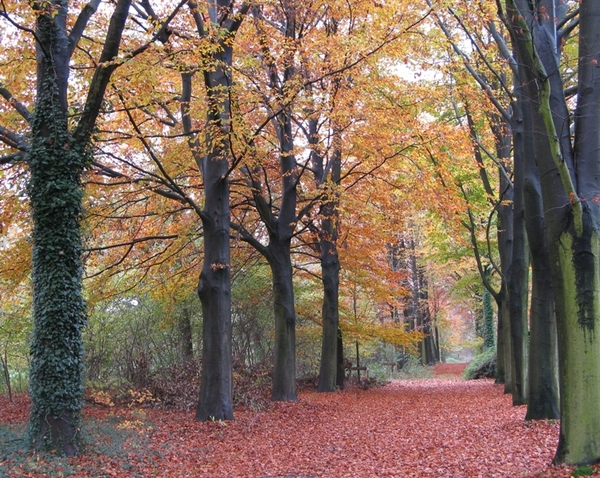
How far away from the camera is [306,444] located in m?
9.19

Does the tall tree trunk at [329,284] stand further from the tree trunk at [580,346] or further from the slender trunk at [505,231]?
the tree trunk at [580,346]

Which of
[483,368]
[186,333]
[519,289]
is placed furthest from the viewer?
[483,368]

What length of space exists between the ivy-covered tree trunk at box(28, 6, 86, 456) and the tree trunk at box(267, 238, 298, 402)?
6.60m

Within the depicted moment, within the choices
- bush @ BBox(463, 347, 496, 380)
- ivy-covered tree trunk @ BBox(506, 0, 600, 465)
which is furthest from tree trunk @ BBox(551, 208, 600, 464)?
bush @ BBox(463, 347, 496, 380)

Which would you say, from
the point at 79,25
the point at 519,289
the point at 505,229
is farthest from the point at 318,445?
the point at 505,229

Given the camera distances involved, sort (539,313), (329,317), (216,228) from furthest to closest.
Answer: (329,317), (216,228), (539,313)

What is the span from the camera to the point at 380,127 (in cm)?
1279

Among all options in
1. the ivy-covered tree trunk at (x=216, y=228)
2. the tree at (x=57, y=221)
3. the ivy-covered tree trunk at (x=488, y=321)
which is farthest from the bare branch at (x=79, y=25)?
the ivy-covered tree trunk at (x=488, y=321)

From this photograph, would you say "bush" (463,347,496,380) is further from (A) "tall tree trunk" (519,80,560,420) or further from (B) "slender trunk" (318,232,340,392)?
(A) "tall tree trunk" (519,80,560,420)

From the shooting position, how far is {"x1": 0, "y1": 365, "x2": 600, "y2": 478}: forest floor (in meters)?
6.77

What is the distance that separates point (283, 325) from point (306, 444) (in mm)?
5020

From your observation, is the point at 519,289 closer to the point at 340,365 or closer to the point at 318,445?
the point at 318,445

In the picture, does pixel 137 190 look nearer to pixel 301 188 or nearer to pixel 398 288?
pixel 301 188

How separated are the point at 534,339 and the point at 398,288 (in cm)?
968
